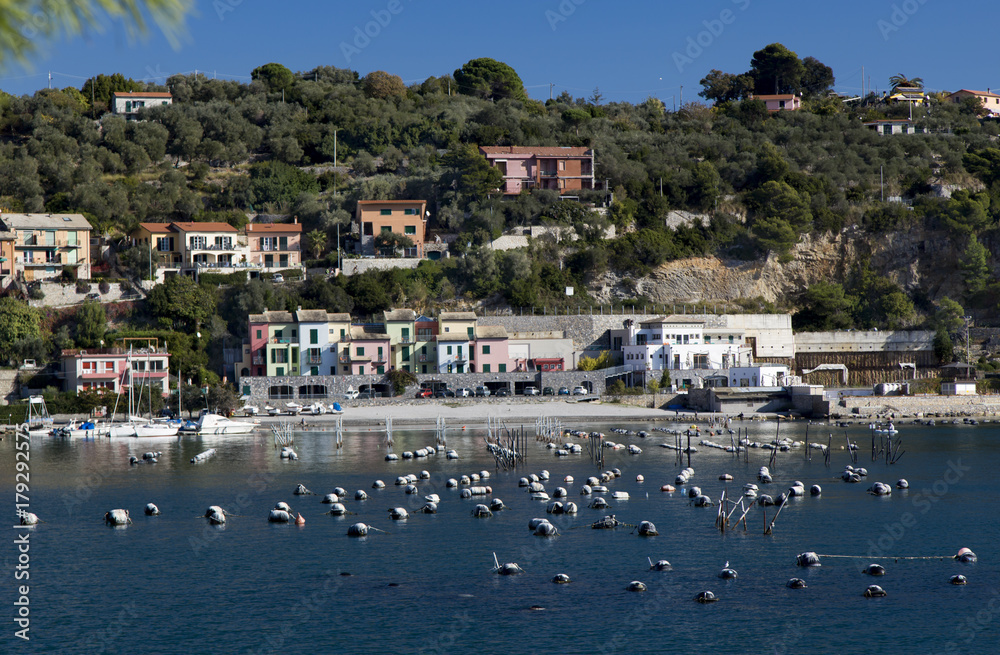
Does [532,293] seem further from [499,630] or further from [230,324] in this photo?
[499,630]

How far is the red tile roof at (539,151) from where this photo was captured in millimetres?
85688

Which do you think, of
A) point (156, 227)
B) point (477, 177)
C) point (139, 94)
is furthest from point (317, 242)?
point (139, 94)

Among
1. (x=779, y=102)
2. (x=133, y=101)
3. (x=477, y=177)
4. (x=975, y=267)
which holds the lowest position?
(x=975, y=267)

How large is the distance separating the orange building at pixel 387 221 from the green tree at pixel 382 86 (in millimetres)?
Answer: 31333

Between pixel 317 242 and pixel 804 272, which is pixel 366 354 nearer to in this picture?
pixel 317 242

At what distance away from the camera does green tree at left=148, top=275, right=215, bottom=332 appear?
6838 cm

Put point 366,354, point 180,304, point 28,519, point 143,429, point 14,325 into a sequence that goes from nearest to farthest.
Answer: point 28,519, point 143,429, point 14,325, point 366,354, point 180,304

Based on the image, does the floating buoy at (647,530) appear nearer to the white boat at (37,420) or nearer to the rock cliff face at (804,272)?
the white boat at (37,420)

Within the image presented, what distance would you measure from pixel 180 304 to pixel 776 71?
252ft

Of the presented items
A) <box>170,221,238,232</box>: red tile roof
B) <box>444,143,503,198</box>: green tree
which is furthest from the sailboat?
<box>444,143,503,198</box>: green tree

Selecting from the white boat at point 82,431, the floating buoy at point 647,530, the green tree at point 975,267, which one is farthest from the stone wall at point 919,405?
the white boat at point 82,431

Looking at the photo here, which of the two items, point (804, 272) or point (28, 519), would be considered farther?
point (804, 272)

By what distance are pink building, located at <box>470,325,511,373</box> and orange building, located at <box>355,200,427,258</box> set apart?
13034mm

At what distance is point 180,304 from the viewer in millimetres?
68188
